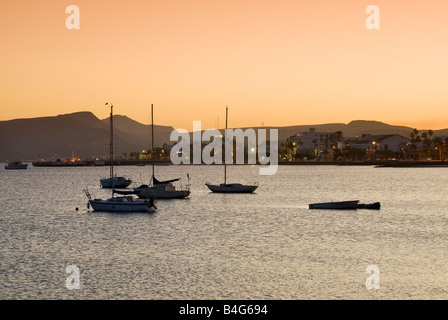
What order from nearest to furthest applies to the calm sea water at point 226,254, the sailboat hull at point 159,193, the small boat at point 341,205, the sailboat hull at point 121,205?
the calm sea water at point 226,254 → the sailboat hull at point 121,205 → the small boat at point 341,205 → the sailboat hull at point 159,193

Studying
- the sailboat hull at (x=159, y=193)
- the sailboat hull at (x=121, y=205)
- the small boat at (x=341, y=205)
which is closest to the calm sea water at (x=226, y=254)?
the sailboat hull at (x=121, y=205)

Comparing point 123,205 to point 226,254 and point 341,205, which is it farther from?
point 226,254

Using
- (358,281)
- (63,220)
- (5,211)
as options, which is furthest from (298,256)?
(5,211)

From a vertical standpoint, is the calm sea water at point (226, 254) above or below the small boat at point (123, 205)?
below

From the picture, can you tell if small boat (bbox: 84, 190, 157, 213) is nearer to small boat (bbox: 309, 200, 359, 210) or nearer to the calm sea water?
the calm sea water

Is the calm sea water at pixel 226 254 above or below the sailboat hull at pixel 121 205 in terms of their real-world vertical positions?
below

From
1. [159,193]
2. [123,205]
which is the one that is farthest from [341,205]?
[159,193]

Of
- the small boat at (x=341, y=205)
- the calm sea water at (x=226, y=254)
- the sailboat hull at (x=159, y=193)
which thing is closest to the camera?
the calm sea water at (x=226, y=254)

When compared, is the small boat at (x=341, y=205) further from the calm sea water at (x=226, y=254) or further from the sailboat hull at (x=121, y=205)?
the sailboat hull at (x=121, y=205)

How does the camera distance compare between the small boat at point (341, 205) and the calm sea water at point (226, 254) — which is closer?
the calm sea water at point (226, 254)

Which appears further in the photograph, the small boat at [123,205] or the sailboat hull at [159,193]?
the sailboat hull at [159,193]

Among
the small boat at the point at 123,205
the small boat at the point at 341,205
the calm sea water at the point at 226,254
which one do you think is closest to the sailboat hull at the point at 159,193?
the calm sea water at the point at 226,254

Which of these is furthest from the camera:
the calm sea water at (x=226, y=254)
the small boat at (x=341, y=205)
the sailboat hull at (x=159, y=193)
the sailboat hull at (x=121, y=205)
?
the sailboat hull at (x=159, y=193)
